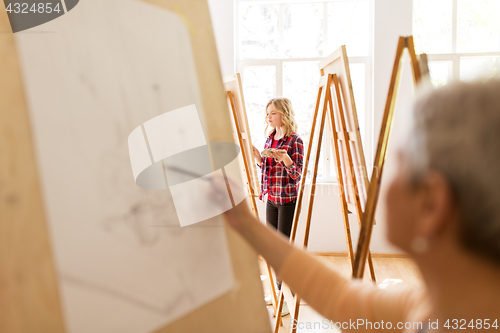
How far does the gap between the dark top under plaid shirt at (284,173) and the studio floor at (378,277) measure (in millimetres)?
528

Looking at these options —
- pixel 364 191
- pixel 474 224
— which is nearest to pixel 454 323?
pixel 474 224

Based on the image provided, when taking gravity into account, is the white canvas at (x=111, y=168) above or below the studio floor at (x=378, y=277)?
above

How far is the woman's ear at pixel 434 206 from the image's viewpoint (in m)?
0.36

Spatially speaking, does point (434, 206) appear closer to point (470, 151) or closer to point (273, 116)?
point (470, 151)

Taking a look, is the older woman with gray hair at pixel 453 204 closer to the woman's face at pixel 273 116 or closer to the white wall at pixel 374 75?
the woman's face at pixel 273 116

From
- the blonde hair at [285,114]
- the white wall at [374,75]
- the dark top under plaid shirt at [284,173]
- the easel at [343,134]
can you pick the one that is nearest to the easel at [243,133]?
the dark top under plaid shirt at [284,173]

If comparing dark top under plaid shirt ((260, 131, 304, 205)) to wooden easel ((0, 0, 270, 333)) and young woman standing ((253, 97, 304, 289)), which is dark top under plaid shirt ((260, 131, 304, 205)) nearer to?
young woman standing ((253, 97, 304, 289))

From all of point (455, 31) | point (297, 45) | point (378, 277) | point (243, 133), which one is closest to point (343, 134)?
point (243, 133)

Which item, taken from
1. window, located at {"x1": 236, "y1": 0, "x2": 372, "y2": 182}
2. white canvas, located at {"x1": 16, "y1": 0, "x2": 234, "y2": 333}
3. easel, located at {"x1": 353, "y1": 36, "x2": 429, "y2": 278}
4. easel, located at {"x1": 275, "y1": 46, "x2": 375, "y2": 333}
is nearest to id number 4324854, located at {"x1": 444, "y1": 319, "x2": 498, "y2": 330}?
white canvas, located at {"x1": 16, "y1": 0, "x2": 234, "y2": 333}

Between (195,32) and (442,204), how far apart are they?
57 centimetres

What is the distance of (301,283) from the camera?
60 centimetres

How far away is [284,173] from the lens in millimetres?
2445

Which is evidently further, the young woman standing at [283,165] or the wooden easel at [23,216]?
the young woman standing at [283,165]

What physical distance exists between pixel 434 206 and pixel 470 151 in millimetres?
70
